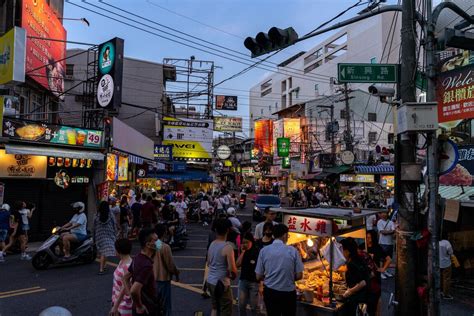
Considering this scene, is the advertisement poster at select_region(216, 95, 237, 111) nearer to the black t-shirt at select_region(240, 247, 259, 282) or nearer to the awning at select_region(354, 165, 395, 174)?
the awning at select_region(354, 165, 395, 174)

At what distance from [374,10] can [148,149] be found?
841 inches

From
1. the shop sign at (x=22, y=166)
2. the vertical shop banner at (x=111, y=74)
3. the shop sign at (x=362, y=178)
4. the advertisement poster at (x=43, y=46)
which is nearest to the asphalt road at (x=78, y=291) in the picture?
the shop sign at (x=22, y=166)

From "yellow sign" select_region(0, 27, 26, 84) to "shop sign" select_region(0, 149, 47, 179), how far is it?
3.39m

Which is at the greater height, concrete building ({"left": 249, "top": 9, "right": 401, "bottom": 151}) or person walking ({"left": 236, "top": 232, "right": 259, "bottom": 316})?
concrete building ({"left": 249, "top": 9, "right": 401, "bottom": 151})

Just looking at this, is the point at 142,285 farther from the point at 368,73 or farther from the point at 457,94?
the point at 457,94

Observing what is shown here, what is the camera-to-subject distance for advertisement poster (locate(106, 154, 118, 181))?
17.6m


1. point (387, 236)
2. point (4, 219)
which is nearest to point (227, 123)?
point (4, 219)

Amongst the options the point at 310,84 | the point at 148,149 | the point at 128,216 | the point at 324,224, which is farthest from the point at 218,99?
the point at 324,224

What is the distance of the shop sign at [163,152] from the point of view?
31.5 m

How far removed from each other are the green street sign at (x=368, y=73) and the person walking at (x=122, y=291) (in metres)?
4.83

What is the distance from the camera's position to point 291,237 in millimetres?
8289

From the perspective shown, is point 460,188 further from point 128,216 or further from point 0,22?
point 0,22

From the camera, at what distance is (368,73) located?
743 cm

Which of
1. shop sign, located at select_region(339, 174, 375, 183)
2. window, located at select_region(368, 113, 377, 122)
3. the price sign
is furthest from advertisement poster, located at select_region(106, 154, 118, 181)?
window, located at select_region(368, 113, 377, 122)
